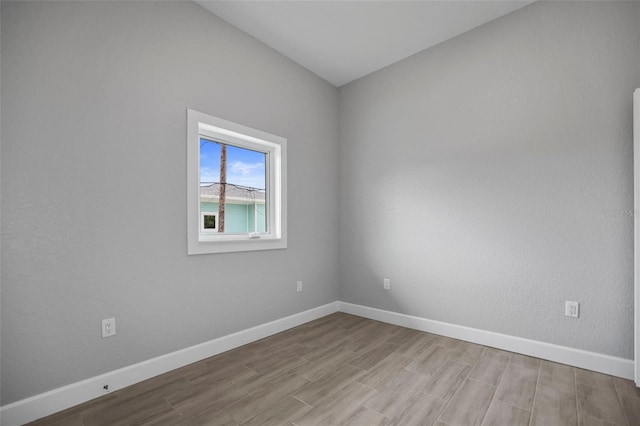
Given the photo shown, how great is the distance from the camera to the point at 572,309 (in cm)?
223

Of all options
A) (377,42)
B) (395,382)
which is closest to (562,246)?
(395,382)

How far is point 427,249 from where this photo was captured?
301 centimetres

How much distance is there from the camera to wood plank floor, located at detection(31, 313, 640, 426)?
1.63m

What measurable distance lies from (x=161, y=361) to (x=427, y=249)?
2.49m

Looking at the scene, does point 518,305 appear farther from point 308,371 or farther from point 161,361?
point 161,361

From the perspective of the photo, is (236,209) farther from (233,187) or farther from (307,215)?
(307,215)

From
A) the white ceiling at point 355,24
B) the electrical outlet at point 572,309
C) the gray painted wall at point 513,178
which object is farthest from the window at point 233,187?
the electrical outlet at point 572,309

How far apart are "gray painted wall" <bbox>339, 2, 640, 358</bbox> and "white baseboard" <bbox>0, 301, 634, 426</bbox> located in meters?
0.08

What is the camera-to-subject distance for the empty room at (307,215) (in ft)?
5.50

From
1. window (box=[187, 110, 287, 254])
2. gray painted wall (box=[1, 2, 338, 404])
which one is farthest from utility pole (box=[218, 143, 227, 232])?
gray painted wall (box=[1, 2, 338, 404])

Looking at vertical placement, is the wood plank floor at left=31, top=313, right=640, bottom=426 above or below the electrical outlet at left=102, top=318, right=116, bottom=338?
below

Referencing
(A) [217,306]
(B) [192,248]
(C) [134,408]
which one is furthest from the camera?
(A) [217,306]

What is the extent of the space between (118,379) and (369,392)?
1.61 metres

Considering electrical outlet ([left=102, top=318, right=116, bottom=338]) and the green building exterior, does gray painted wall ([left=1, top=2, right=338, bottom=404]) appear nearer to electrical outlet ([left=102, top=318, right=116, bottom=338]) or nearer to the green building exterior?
electrical outlet ([left=102, top=318, right=116, bottom=338])
